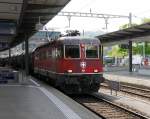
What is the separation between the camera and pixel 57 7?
23891mm

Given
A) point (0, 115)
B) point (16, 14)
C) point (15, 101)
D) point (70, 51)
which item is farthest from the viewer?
point (16, 14)

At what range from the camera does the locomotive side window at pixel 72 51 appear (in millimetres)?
22328

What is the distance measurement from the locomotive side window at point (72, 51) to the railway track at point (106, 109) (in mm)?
2095

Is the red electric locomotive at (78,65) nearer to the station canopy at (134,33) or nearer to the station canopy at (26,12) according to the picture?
the station canopy at (26,12)

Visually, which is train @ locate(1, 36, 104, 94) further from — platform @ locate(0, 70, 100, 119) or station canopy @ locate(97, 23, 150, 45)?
station canopy @ locate(97, 23, 150, 45)

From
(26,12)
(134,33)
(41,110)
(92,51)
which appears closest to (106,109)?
(41,110)

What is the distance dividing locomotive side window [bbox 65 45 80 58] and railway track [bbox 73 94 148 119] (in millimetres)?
2095

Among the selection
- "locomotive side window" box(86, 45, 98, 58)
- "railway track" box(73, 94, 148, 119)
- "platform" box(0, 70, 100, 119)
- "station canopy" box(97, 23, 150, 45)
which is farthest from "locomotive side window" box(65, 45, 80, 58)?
"station canopy" box(97, 23, 150, 45)

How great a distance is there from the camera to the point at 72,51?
73.4ft

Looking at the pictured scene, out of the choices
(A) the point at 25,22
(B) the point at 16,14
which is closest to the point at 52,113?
(B) the point at 16,14

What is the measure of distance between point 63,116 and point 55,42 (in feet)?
37.0

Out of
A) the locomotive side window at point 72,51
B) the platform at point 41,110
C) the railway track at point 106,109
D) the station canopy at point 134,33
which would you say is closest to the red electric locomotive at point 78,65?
the locomotive side window at point 72,51

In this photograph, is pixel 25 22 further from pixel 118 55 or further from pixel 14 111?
pixel 118 55

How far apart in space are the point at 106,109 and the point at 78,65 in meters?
4.56
